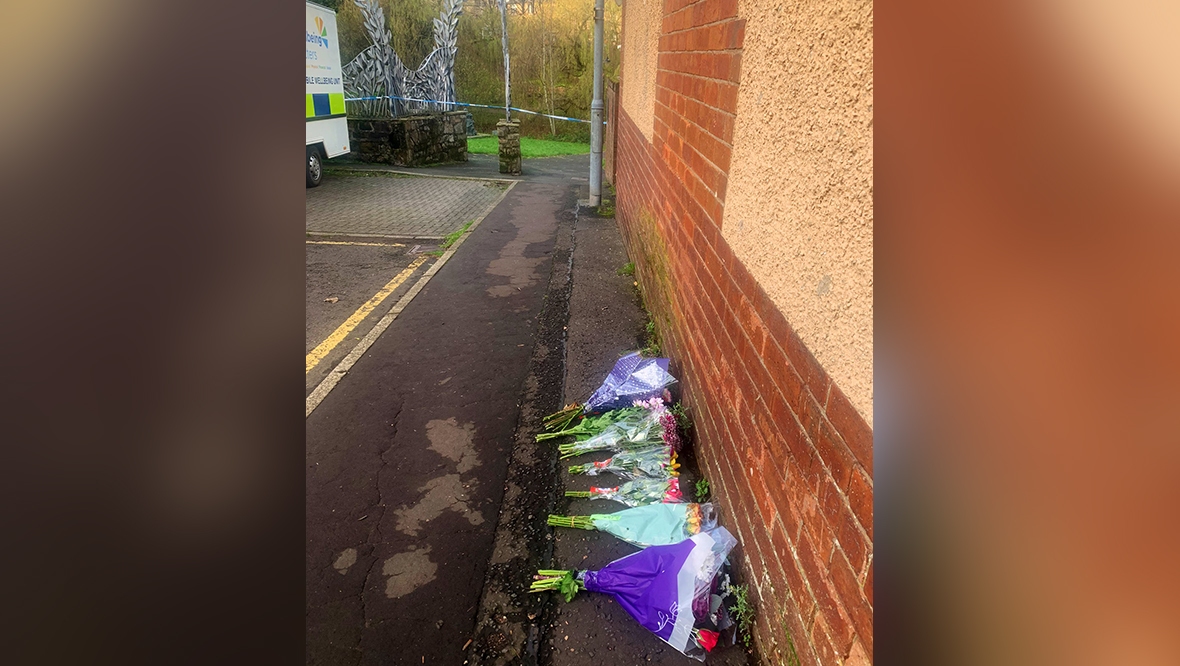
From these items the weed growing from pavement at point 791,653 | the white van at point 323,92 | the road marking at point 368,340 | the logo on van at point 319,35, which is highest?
the logo on van at point 319,35

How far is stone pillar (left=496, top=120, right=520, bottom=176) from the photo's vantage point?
14.6 meters

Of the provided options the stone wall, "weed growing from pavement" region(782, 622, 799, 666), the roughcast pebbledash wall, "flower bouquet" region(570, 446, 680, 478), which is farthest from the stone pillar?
"weed growing from pavement" region(782, 622, 799, 666)

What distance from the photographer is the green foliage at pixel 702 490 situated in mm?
3098

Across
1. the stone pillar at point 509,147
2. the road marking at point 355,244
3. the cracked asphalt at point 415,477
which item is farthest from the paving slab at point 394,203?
the cracked asphalt at point 415,477

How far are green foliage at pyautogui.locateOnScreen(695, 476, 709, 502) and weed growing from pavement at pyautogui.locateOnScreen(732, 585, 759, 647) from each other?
0.66 meters

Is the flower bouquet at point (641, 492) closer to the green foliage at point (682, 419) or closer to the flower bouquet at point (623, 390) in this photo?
the green foliage at point (682, 419)

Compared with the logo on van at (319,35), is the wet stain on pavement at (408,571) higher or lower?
lower

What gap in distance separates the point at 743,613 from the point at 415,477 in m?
2.01

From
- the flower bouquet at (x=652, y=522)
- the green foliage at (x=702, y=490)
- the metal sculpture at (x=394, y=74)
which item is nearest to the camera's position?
the flower bouquet at (x=652, y=522)

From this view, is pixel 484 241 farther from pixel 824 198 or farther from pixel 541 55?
pixel 541 55

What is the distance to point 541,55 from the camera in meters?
22.2

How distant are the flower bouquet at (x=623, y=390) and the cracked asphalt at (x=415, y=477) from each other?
0.39m

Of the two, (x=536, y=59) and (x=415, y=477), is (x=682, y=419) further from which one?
(x=536, y=59)
